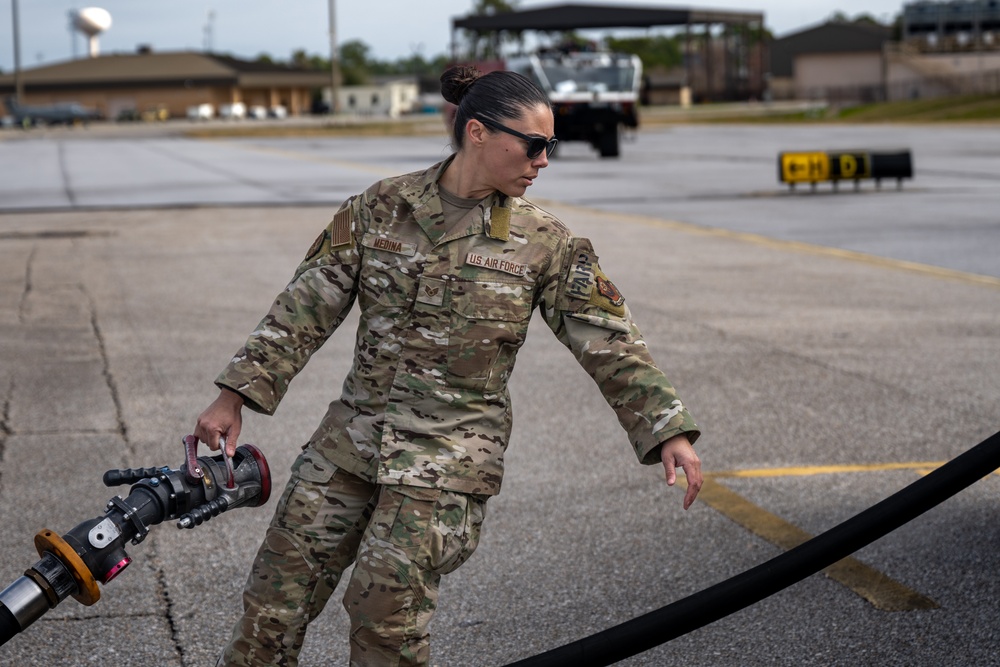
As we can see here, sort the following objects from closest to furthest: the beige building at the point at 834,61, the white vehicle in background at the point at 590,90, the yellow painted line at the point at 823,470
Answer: the yellow painted line at the point at 823,470
the white vehicle in background at the point at 590,90
the beige building at the point at 834,61

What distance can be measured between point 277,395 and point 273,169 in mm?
27343

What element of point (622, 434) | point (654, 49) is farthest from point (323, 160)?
point (654, 49)

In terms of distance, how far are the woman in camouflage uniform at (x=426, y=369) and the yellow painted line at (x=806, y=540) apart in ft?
5.12

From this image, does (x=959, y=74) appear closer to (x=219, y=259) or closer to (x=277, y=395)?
(x=219, y=259)

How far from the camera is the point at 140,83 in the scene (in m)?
121

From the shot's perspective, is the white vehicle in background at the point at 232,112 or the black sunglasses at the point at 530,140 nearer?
the black sunglasses at the point at 530,140

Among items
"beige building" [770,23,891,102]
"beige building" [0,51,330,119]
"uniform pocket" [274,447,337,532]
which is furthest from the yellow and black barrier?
"beige building" [0,51,330,119]

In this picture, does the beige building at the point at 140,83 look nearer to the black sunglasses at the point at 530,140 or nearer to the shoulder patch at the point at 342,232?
the shoulder patch at the point at 342,232

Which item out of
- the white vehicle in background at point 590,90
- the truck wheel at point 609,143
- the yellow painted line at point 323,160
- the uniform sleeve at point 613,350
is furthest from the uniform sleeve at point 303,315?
the truck wheel at point 609,143

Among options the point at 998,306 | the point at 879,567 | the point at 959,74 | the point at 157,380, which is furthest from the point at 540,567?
the point at 959,74

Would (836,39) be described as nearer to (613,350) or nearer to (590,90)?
(590,90)

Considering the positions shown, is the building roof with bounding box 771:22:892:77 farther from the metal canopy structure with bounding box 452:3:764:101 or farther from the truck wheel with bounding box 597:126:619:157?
the truck wheel with bounding box 597:126:619:157

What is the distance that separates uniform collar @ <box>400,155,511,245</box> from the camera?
2.87 m

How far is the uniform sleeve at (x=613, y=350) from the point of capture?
110 inches
